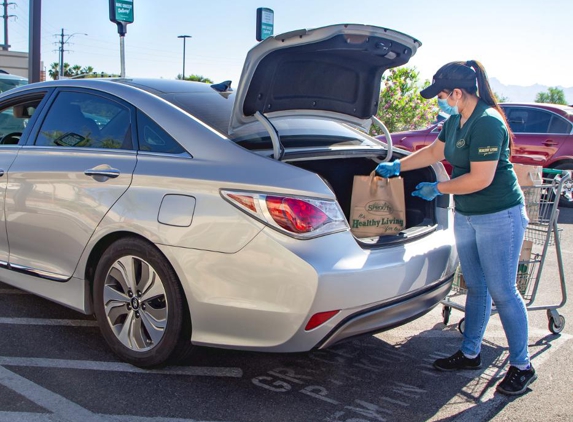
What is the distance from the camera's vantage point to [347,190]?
162 inches

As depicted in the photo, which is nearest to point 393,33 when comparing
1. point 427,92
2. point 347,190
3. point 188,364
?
point 427,92

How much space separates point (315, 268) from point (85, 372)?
152 cm

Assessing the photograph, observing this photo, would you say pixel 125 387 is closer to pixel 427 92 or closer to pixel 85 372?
pixel 85 372

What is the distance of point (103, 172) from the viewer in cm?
352

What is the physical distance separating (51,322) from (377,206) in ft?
7.69

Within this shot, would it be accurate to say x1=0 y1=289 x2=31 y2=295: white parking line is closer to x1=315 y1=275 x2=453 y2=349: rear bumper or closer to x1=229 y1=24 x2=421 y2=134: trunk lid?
x1=229 y1=24 x2=421 y2=134: trunk lid

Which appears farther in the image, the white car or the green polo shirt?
the green polo shirt

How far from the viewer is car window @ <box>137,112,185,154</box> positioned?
339 cm

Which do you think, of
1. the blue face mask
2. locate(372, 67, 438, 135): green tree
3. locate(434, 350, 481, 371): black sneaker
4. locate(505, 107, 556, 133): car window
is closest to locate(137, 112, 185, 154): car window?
the blue face mask

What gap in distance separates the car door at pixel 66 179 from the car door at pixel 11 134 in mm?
72

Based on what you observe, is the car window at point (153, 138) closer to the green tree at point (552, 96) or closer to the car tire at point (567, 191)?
the car tire at point (567, 191)

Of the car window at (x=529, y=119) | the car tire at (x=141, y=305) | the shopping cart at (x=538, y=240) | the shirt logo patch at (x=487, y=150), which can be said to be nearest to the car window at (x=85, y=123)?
the car tire at (x=141, y=305)

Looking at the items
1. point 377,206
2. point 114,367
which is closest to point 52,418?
point 114,367

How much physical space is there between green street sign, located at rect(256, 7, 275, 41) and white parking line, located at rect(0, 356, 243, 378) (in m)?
10.1
